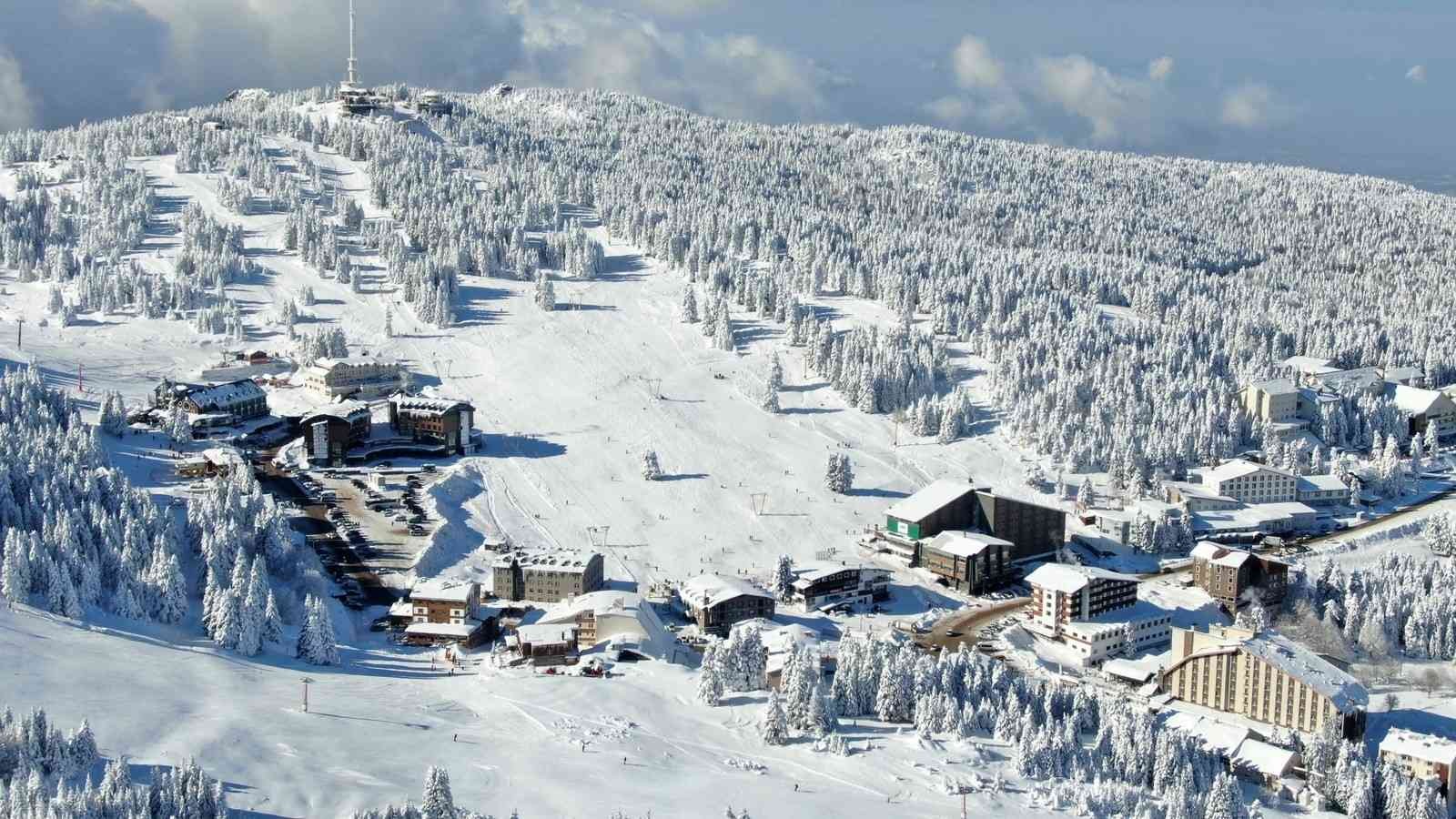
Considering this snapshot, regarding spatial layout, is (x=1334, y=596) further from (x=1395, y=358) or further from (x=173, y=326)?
(x=173, y=326)

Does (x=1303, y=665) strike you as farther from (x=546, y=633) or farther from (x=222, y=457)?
(x=222, y=457)

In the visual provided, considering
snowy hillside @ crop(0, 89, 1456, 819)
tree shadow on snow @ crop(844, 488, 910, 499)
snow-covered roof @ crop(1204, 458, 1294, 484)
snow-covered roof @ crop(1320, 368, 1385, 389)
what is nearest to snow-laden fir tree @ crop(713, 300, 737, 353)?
snowy hillside @ crop(0, 89, 1456, 819)

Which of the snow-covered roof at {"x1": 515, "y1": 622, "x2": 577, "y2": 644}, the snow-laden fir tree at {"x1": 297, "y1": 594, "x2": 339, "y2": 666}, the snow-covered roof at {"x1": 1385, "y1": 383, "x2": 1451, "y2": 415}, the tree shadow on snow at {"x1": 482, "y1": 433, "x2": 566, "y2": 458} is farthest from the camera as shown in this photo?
the snow-covered roof at {"x1": 1385, "y1": 383, "x2": 1451, "y2": 415}

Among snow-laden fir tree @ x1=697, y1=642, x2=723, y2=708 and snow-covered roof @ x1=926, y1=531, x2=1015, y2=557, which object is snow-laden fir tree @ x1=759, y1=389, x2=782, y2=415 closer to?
snow-covered roof @ x1=926, y1=531, x2=1015, y2=557

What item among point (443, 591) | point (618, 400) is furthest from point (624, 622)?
point (618, 400)

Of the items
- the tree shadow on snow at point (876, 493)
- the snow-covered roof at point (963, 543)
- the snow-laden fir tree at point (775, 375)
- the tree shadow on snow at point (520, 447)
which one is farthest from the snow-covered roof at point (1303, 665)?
the snow-laden fir tree at point (775, 375)

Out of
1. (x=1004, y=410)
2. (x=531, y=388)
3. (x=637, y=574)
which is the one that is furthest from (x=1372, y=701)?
(x=531, y=388)

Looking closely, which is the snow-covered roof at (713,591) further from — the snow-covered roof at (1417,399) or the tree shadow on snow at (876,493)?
the snow-covered roof at (1417,399)
